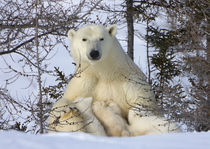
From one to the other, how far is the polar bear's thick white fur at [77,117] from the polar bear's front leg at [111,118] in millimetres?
87

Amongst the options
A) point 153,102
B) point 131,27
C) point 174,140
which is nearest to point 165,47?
point 131,27

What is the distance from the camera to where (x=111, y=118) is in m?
4.85

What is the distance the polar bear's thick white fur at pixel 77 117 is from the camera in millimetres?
4758

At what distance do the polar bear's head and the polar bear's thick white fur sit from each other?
54cm

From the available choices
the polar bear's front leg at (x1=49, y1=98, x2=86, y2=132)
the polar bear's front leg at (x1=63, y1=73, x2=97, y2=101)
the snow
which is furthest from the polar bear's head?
the snow

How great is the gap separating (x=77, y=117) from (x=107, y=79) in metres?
0.63

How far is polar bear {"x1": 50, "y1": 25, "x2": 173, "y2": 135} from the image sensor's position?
500 cm

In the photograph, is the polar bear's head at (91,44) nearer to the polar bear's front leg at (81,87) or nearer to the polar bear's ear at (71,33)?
the polar bear's ear at (71,33)

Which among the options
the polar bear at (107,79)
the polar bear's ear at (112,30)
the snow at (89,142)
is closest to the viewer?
the snow at (89,142)

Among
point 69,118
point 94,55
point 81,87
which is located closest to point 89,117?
point 69,118

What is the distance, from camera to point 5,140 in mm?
2244

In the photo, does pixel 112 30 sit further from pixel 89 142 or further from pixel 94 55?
pixel 89 142

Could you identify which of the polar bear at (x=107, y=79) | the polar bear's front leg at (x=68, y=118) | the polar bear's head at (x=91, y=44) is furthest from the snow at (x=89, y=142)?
the polar bear at (x=107, y=79)

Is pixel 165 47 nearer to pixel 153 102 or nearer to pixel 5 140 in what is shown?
pixel 153 102
